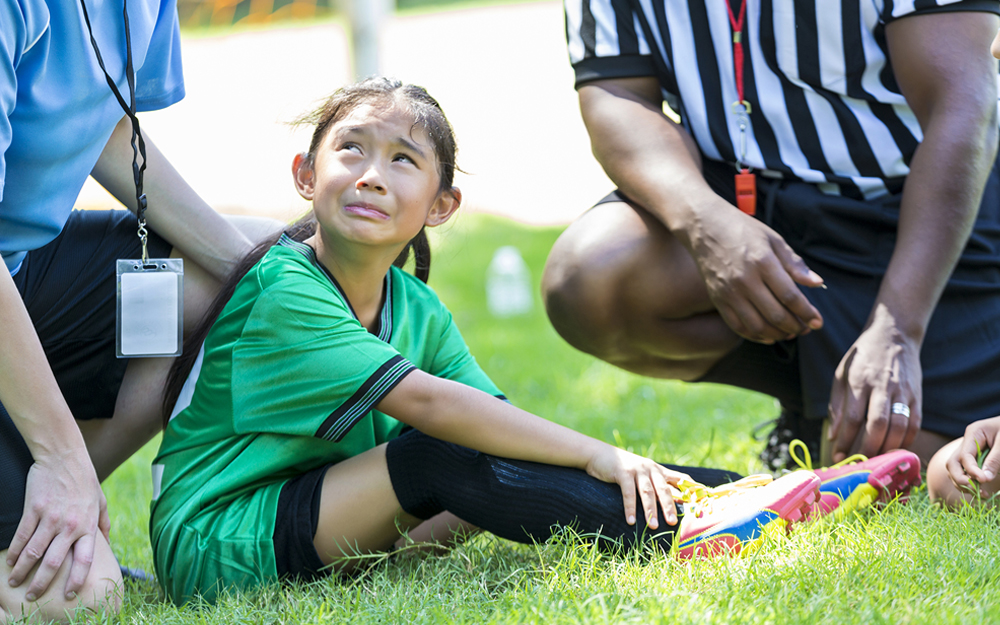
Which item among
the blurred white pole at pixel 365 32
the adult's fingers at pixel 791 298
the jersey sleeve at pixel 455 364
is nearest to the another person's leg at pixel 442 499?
the jersey sleeve at pixel 455 364

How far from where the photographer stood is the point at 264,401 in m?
1.69

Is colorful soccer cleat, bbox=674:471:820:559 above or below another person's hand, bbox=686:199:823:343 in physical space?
below

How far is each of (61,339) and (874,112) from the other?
5.83 feet

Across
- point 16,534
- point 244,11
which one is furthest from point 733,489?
point 244,11

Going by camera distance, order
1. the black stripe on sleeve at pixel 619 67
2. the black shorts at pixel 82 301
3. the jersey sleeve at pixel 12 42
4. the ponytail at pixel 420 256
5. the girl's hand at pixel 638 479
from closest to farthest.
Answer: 1. the jersey sleeve at pixel 12 42
2. the girl's hand at pixel 638 479
3. the black shorts at pixel 82 301
4. the ponytail at pixel 420 256
5. the black stripe on sleeve at pixel 619 67

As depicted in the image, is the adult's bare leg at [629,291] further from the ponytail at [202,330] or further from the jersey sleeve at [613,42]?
the ponytail at [202,330]

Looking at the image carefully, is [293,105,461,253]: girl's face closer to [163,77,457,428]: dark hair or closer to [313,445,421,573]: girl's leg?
[163,77,457,428]: dark hair

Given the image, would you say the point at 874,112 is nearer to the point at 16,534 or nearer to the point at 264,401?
the point at 264,401

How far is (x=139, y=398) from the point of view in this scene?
1.95 meters

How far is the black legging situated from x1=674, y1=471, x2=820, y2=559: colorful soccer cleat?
1.9 inches

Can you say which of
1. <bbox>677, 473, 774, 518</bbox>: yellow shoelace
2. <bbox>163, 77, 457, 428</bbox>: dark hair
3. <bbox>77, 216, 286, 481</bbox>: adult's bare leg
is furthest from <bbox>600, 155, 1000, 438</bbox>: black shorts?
<bbox>77, 216, 286, 481</bbox>: adult's bare leg

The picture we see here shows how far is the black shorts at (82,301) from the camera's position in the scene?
71.9 inches

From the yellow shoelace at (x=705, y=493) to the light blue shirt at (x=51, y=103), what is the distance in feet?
3.86

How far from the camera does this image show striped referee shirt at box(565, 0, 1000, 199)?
2170mm
